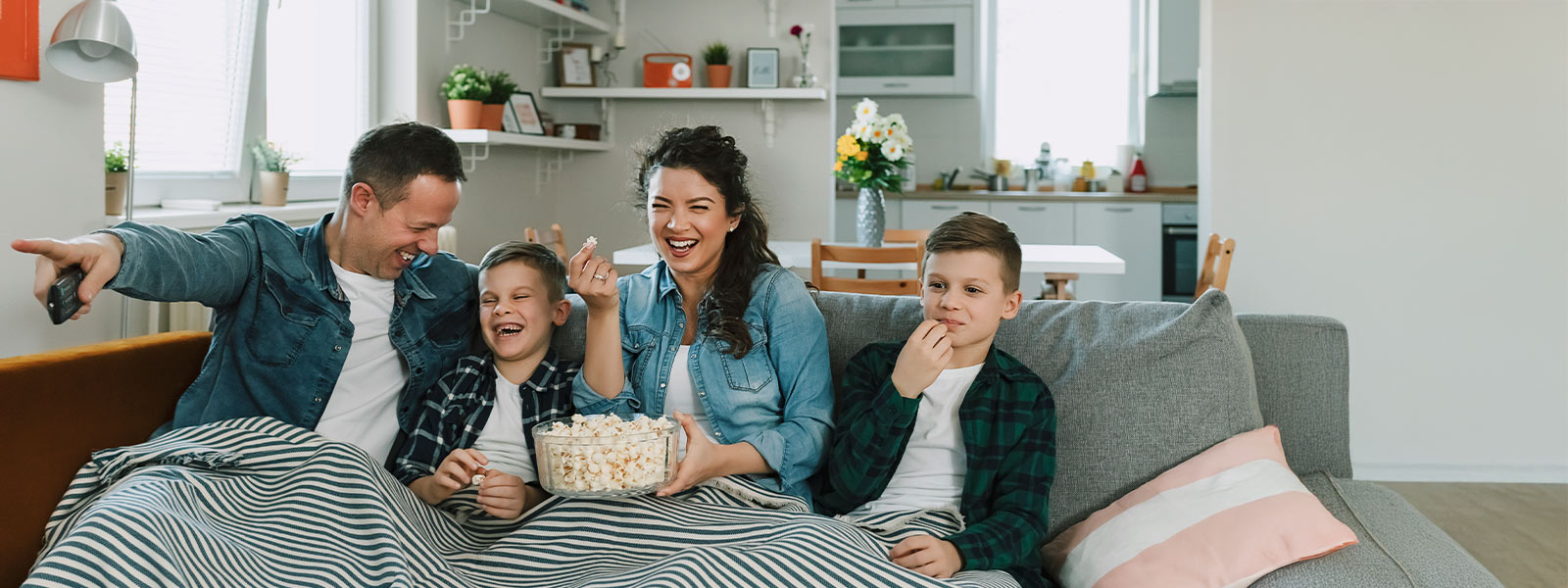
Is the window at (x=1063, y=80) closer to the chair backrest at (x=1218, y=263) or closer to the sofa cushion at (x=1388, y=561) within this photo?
the chair backrest at (x=1218, y=263)

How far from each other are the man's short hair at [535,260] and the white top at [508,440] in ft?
0.62

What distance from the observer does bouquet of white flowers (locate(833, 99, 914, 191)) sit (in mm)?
4125

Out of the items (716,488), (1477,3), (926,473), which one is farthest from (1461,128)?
(716,488)

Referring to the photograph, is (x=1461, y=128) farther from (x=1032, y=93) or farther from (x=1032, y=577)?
(x=1032, y=93)

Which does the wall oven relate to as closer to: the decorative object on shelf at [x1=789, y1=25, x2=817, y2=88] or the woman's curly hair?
the decorative object on shelf at [x1=789, y1=25, x2=817, y2=88]

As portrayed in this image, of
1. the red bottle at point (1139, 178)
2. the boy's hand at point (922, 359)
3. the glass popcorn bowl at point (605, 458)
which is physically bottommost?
the glass popcorn bowl at point (605, 458)

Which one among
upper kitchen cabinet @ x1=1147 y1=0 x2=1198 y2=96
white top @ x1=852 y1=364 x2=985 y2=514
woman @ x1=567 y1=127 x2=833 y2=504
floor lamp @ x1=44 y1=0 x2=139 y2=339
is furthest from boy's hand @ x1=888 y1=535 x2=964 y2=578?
upper kitchen cabinet @ x1=1147 y1=0 x2=1198 y2=96

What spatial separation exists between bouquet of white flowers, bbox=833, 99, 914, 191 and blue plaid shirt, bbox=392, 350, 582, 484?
240 cm

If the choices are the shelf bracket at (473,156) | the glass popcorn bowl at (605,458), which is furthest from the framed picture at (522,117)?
the glass popcorn bowl at (605,458)

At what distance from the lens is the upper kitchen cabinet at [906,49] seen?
663 cm

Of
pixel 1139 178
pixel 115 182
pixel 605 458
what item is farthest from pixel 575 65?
pixel 605 458

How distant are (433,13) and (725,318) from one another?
8.58 ft

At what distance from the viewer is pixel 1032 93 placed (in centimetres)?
703

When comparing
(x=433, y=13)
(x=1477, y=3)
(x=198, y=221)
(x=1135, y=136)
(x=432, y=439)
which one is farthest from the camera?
(x=1135, y=136)
